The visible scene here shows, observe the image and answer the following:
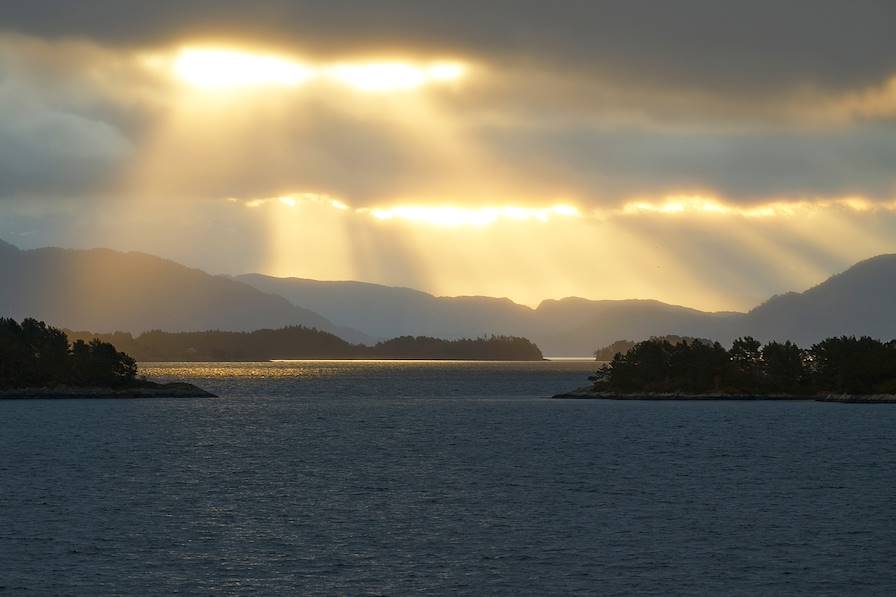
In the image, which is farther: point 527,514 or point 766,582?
point 527,514

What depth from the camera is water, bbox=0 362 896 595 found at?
5966 cm

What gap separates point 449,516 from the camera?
81.8 m

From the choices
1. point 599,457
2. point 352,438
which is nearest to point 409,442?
point 352,438

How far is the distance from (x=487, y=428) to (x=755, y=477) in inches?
2839

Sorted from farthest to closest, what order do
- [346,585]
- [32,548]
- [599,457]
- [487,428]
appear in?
[487,428], [599,457], [32,548], [346,585]

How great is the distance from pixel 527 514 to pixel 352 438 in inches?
2998

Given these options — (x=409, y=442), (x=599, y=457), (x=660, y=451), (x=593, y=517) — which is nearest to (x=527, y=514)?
(x=593, y=517)

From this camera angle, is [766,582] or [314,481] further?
[314,481]

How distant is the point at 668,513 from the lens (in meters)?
83.8

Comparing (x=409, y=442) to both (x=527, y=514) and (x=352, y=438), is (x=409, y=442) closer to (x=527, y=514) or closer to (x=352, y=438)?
(x=352, y=438)

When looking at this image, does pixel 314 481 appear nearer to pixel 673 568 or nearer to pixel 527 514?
pixel 527 514

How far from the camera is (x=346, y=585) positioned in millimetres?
57625

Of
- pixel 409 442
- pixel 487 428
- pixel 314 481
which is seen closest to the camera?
pixel 314 481

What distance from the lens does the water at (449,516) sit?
59.7 metres
